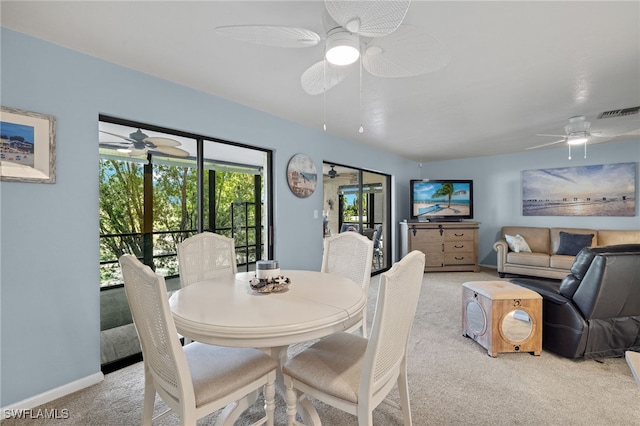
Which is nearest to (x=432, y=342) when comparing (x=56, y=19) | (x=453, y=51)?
(x=453, y=51)

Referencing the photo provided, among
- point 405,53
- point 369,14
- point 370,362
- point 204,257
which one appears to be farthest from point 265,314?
point 405,53

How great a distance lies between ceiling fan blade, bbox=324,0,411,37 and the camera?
116 cm

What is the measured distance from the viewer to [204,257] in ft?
7.82

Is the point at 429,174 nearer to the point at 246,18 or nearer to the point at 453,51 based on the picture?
the point at 453,51

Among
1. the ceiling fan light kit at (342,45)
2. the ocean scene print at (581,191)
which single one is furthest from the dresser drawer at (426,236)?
the ceiling fan light kit at (342,45)

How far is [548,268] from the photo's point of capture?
4875 millimetres

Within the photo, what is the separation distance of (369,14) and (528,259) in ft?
17.3

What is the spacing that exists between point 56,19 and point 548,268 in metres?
6.36

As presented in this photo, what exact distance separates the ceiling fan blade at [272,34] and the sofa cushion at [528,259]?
5250 millimetres

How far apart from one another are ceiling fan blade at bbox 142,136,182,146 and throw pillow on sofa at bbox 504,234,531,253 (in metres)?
5.47

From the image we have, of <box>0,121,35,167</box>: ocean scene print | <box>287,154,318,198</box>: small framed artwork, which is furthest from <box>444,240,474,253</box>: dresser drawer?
<box>0,121,35,167</box>: ocean scene print

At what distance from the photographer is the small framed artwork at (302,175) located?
12.1 ft

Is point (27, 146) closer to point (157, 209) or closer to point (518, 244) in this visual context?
point (157, 209)

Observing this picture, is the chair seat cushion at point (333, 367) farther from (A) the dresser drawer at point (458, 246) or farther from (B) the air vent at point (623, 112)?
(A) the dresser drawer at point (458, 246)
